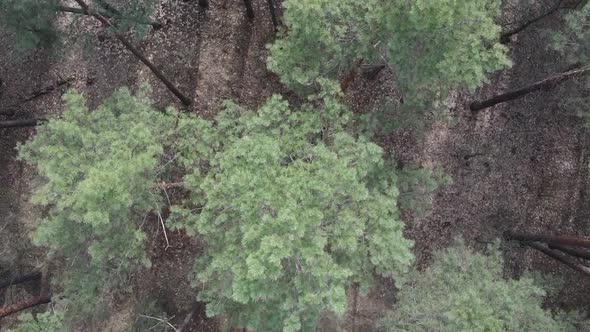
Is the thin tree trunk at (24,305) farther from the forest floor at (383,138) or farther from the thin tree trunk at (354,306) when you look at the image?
the thin tree trunk at (354,306)

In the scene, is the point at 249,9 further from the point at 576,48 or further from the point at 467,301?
the point at 467,301

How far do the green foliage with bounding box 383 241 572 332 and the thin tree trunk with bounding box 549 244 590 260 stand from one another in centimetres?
161

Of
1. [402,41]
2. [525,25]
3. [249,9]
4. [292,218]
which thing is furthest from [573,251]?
[249,9]

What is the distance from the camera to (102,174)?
6.91 meters

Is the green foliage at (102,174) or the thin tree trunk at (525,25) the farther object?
the thin tree trunk at (525,25)

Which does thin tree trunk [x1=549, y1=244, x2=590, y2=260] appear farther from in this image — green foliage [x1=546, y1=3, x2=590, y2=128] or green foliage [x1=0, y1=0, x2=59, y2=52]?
green foliage [x1=0, y1=0, x2=59, y2=52]

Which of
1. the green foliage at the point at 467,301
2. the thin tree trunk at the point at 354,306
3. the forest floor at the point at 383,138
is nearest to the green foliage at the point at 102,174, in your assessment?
the forest floor at the point at 383,138

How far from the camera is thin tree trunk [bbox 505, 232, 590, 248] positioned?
1040 centimetres

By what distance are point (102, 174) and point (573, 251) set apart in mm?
10853

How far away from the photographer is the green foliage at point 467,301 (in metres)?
8.18

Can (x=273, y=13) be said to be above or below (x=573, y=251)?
above

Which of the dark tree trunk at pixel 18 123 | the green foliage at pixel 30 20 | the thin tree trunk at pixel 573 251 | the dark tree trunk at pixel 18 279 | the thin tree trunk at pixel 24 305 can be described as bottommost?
the thin tree trunk at pixel 24 305

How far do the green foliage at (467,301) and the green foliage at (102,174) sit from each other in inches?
221

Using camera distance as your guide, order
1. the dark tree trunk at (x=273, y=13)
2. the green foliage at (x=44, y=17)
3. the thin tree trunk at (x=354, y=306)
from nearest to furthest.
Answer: the green foliage at (x=44, y=17), the dark tree trunk at (x=273, y=13), the thin tree trunk at (x=354, y=306)
